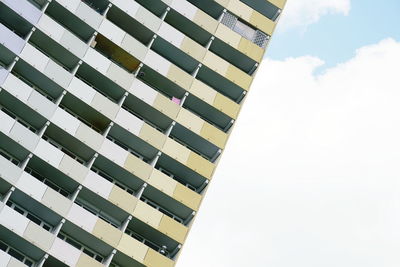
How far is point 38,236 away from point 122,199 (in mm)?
5733

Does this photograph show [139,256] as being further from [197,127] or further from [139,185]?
[197,127]

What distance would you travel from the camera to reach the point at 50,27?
48562mm

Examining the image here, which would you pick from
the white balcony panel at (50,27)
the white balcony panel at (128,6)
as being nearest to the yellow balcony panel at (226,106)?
the white balcony panel at (128,6)

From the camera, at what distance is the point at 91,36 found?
50500 mm

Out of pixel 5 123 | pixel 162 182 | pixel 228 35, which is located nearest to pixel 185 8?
pixel 228 35

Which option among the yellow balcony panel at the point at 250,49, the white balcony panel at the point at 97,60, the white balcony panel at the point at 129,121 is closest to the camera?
the white balcony panel at the point at 129,121

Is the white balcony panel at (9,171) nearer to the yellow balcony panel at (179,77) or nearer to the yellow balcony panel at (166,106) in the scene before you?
the yellow balcony panel at (166,106)

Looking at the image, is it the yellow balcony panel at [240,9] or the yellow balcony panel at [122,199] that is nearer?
the yellow balcony panel at [122,199]

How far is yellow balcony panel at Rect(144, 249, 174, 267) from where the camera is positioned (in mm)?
47062

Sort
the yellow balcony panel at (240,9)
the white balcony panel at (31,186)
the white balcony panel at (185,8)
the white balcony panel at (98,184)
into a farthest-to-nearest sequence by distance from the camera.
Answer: the yellow balcony panel at (240,9)
the white balcony panel at (185,8)
the white balcony panel at (98,184)
the white balcony panel at (31,186)

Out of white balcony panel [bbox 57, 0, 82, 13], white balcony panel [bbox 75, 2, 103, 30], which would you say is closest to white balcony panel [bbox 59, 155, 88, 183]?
white balcony panel [bbox 75, 2, 103, 30]

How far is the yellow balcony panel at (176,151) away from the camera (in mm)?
50156

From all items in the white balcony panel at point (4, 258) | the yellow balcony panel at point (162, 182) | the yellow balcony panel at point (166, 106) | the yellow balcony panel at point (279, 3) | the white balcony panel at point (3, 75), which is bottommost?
the white balcony panel at point (4, 258)

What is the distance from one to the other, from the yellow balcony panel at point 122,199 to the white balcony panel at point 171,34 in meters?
11.2
